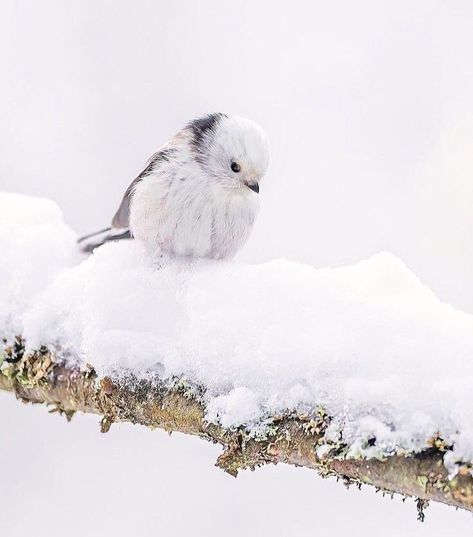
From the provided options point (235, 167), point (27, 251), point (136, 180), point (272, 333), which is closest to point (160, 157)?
point (136, 180)

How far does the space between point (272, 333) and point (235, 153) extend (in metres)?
0.69

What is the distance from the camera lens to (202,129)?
5.51ft

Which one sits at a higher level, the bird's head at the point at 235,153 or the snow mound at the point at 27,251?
the bird's head at the point at 235,153

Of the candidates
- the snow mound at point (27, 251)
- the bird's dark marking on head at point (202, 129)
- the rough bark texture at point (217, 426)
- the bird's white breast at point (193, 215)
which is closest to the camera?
the rough bark texture at point (217, 426)

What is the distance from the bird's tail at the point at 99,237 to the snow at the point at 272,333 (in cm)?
12

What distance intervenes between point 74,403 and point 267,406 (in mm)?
419

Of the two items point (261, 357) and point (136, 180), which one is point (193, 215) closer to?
point (136, 180)

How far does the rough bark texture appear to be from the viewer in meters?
0.81

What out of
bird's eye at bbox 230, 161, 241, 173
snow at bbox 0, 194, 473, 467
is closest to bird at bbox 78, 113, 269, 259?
bird's eye at bbox 230, 161, 241, 173

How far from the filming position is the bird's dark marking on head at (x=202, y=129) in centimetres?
165

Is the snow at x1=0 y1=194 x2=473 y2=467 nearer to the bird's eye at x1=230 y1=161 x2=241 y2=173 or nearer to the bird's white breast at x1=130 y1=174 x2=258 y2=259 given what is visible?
the bird's white breast at x1=130 y1=174 x2=258 y2=259

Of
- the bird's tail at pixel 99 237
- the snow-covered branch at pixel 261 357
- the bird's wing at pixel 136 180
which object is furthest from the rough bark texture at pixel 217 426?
the bird's wing at pixel 136 180

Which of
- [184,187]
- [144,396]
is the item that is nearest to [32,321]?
[144,396]

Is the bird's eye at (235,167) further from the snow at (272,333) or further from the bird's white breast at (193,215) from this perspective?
the snow at (272,333)
